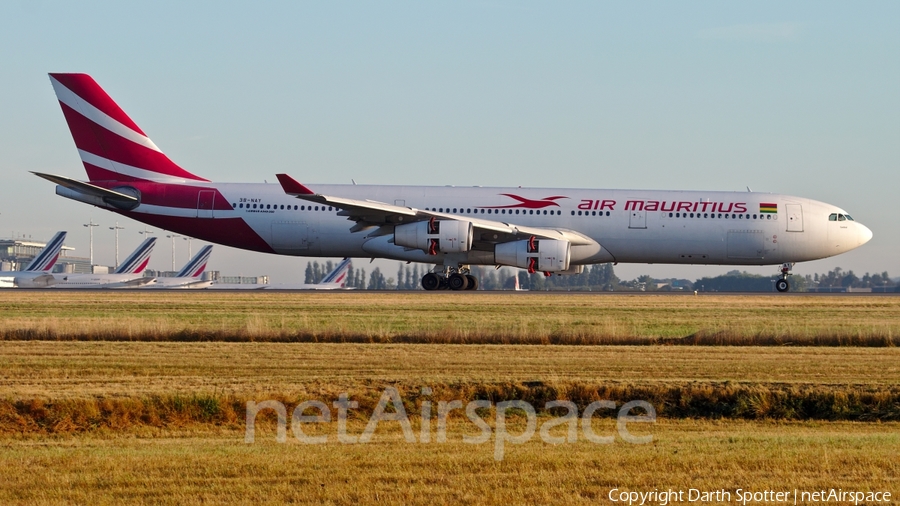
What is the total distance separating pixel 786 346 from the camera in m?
19.2

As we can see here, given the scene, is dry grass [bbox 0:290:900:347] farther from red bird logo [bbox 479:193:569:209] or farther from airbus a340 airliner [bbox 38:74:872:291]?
red bird logo [bbox 479:193:569:209]

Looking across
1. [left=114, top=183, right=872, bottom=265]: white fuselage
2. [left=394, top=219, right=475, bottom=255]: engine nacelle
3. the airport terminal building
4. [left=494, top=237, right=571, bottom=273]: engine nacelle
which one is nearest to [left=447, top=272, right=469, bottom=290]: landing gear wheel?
[left=114, top=183, right=872, bottom=265]: white fuselage

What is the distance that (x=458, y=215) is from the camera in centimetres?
3531

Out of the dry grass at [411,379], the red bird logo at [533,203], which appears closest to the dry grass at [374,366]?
the dry grass at [411,379]

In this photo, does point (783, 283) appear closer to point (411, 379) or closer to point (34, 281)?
point (411, 379)

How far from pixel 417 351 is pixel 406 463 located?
27.9 feet

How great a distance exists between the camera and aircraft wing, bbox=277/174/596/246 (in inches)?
1259

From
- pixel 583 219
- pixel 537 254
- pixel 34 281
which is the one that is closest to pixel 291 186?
pixel 537 254

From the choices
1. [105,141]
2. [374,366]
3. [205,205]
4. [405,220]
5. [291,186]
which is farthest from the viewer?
[105,141]

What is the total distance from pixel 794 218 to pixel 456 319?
17961 millimetres

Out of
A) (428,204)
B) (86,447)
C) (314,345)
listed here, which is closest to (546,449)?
(86,447)

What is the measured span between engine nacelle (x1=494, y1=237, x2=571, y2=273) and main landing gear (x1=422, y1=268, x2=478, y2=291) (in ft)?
7.29

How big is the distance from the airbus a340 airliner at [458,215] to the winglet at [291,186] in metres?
2.88

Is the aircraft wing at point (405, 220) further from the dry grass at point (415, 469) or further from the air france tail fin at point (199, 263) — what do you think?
the air france tail fin at point (199, 263)
